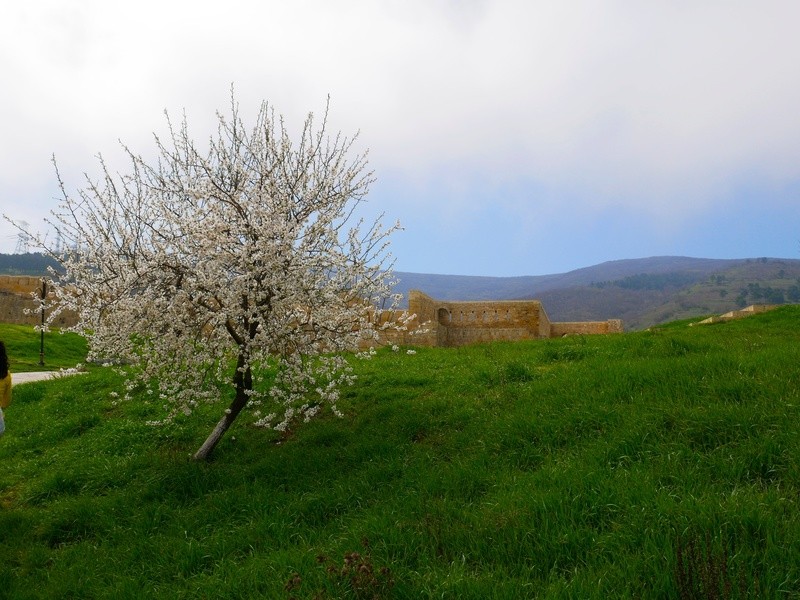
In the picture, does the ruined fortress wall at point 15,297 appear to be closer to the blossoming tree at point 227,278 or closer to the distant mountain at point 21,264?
the blossoming tree at point 227,278

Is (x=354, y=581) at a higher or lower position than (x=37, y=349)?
lower

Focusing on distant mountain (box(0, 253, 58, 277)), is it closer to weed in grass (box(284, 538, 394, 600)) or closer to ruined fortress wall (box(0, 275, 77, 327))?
ruined fortress wall (box(0, 275, 77, 327))

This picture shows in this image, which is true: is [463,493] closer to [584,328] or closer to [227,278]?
[227,278]

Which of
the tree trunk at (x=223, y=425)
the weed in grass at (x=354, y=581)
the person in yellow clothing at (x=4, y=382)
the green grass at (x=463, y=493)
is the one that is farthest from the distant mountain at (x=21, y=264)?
the weed in grass at (x=354, y=581)

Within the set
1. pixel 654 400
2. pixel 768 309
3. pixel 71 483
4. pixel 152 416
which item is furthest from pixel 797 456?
pixel 768 309

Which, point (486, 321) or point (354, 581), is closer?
point (354, 581)

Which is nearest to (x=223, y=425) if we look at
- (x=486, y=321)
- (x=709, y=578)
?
(x=709, y=578)

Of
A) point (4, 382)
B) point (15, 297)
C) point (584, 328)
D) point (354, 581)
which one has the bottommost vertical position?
point (354, 581)

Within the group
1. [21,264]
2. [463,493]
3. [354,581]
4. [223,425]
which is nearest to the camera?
[354,581]

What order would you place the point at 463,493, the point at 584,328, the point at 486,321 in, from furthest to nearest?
the point at 584,328 → the point at 486,321 → the point at 463,493

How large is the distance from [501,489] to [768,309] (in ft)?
60.2

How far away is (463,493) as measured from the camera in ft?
18.2

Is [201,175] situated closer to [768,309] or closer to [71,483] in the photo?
[71,483]

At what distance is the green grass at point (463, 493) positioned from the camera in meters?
3.99
